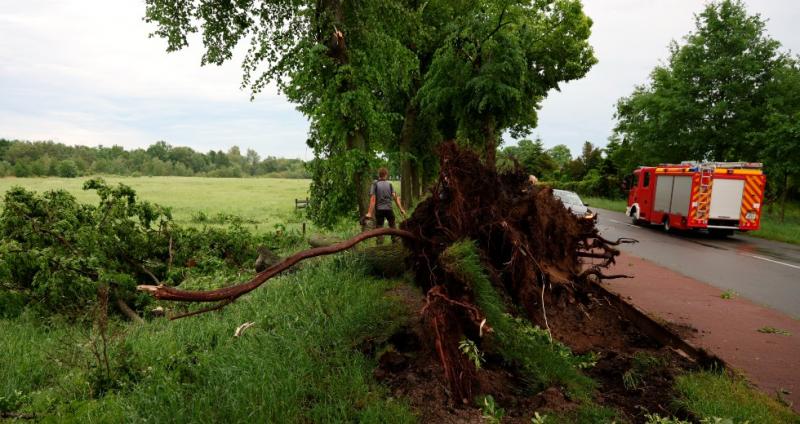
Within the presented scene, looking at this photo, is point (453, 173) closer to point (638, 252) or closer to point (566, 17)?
point (638, 252)

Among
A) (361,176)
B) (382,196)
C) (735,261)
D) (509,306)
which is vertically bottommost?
(735,261)

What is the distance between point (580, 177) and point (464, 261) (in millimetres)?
52915

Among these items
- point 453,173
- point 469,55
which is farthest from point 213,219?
point 453,173

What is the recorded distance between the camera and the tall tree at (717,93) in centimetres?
2170

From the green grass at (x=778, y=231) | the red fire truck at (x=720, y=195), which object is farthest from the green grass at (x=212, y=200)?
the green grass at (x=778, y=231)

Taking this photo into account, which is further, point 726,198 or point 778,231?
point 778,231

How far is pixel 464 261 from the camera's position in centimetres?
358

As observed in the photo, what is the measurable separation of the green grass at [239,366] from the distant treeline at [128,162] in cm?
5511

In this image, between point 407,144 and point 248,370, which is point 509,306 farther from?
point 407,144

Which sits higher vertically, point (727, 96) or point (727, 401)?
point (727, 96)

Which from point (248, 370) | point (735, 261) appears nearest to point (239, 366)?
point (248, 370)

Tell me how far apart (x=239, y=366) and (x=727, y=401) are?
3.97 meters

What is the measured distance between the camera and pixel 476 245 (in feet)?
13.9

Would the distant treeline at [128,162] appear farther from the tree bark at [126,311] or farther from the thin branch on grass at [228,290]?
the thin branch on grass at [228,290]
